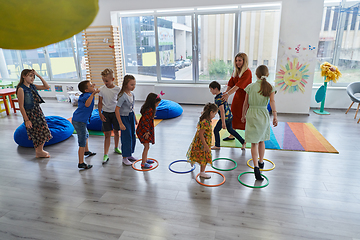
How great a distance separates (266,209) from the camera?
2586 mm

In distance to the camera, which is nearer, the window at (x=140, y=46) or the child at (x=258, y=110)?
the child at (x=258, y=110)

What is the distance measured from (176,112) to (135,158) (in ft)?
8.07

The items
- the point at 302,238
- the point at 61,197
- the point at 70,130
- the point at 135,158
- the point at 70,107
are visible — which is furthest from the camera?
the point at 70,107

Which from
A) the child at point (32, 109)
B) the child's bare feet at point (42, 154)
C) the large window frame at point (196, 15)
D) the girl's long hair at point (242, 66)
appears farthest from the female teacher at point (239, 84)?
the large window frame at point (196, 15)

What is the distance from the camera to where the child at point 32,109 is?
11.5 ft

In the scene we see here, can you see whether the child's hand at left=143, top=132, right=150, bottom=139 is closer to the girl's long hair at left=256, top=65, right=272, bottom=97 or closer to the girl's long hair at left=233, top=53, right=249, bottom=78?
→ the girl's long hair at left=256, top=65, right=272, bottom=97

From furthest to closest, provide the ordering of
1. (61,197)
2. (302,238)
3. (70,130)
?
(70,130) < (61,197) < (302,238)

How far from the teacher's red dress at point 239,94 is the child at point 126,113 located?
1.55 meters

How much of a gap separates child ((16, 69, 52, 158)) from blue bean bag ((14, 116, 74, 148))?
434 millimetres

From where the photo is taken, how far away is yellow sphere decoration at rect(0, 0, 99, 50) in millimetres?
394

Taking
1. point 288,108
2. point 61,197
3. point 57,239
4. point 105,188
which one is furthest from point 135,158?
point 288,108

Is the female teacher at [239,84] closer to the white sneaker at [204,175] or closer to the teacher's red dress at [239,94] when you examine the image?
the teacher's red dress at [239,94]

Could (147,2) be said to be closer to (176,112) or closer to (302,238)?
(176,112)

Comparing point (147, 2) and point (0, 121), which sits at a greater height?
point (147, 2)
